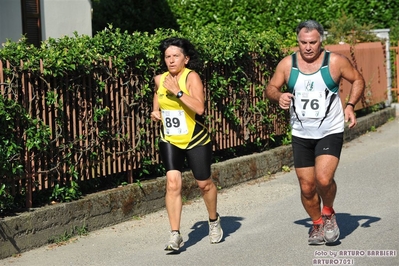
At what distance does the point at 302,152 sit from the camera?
8.01 m

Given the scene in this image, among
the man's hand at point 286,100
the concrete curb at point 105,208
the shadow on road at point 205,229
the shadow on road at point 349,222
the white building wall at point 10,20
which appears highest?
the white building wall at point 10,20

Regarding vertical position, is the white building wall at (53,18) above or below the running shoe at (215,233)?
above

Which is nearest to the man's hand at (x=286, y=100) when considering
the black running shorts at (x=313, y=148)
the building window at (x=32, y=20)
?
the black running shorts at (x=313, y=148)

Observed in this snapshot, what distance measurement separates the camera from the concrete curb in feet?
26.2

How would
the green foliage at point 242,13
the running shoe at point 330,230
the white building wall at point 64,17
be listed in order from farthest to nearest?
the green foliage at point 242,13
the white building wall at point 64,17
the running shoe at point 330,230

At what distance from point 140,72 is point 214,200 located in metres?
2.24

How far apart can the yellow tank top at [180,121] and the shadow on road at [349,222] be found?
5.43 ft

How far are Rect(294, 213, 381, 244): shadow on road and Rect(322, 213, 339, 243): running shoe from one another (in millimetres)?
418

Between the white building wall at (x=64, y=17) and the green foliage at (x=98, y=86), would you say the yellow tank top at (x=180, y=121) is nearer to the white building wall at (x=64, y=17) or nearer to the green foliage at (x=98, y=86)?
the green foliage at (x=98, y=86)

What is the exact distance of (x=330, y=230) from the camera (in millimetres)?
7953

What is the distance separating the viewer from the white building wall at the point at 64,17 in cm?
1491

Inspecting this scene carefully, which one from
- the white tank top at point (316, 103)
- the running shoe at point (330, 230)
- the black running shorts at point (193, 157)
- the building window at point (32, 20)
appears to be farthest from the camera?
the building window at point (32, 20)

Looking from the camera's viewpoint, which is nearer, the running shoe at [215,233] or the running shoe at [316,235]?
the running shoe at [316,235]

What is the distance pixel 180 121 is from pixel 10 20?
7.38 metres
